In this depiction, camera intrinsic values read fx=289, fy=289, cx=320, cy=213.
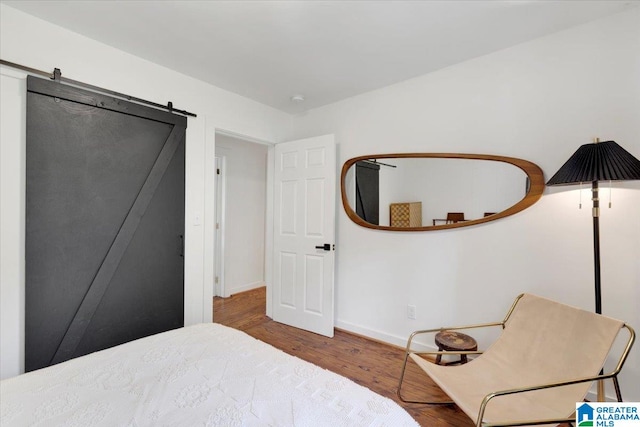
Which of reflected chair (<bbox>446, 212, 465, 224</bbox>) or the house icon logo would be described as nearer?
the house icon logo

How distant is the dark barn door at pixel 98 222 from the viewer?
1862mm

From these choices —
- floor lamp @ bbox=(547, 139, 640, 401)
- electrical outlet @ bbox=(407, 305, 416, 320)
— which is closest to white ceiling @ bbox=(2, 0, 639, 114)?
floor lamp @ bbox=(547, 139, 640, 401)

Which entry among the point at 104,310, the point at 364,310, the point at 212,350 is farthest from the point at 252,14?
the point at 364,310

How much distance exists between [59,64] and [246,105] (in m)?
1.54

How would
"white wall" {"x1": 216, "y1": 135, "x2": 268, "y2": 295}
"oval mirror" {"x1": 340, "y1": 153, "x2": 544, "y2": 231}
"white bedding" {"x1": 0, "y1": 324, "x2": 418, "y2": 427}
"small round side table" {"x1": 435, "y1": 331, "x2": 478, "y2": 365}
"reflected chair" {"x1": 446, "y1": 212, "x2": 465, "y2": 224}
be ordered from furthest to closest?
"white wall" {"x1": 216, "y1": 135, "x2": 268, "y2": 295} < "reflected chair" {"x1": 446, "y1": 212, "x2": 465, "y2": 224} < "oval mirror" {"x1": 340, "y1": 153, "x2": 544, "y2": 231} < "small round side table" {"x1": 435, "y1": 331, "x2": 478, "y2": 365} < "white bedding" {"x1": 0, "y1": 324, "x2": 418, "y2": 427}

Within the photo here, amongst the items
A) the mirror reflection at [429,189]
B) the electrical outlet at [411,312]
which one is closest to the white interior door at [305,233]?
the mirror reflection at [429,189]

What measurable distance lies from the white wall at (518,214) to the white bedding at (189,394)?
158 centimetres

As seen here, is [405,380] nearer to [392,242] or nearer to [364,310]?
[364,310]

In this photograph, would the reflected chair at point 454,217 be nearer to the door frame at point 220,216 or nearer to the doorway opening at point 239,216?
the doorway opening at point 239,216

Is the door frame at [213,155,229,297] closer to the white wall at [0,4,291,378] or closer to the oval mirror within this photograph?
the white wall at [0,4,291,378]

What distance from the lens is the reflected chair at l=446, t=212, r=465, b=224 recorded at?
7.87 feet

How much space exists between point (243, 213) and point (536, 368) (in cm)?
397

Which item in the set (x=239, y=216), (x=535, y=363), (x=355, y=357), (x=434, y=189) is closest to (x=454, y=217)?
(x=434, y=189)

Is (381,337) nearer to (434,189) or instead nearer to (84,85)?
(434,189)
